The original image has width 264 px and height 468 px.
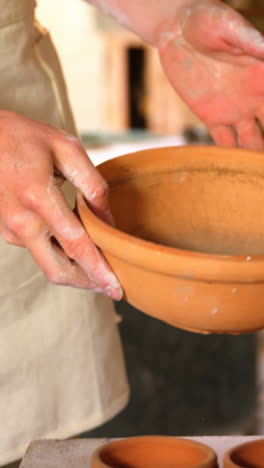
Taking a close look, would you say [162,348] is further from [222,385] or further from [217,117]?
[217,117]

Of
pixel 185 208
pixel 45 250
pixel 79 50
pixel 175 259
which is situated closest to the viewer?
pixel 175 259

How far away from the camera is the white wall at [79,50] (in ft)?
17.3

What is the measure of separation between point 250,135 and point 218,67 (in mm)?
103

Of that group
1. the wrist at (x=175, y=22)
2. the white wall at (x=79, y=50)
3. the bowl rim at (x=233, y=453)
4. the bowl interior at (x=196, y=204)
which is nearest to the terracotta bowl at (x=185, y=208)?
the bowl interior at (x=196, y=204)

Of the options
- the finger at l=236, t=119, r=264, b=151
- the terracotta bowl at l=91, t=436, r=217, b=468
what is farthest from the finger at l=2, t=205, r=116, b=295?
the finger at l=236, t=119, r=264, b=151

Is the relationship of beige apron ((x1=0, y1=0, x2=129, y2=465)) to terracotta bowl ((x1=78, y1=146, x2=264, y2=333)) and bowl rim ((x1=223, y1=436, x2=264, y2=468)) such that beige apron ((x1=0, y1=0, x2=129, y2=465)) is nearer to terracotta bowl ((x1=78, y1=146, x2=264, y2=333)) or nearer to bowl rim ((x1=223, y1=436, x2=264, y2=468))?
terracotta bowl ((x1=78, y1=146, x2=264, y2=333))

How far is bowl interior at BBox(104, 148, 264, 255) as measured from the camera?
0.94 metres

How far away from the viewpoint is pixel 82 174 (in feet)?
2.76

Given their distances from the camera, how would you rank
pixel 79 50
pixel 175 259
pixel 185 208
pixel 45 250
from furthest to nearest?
pixel 79 50 < pixel 185 208 < pixel 45 250 < pixel 175 259

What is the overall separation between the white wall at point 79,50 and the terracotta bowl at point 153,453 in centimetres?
447

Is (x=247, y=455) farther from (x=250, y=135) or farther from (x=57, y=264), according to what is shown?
(x=250, y=135)

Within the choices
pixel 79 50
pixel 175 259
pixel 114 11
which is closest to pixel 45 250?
A: pixel 175 259

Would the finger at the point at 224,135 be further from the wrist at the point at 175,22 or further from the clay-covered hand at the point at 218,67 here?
the wrist at the point at 175,22

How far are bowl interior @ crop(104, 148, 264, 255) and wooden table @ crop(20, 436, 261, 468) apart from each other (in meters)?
0.22
